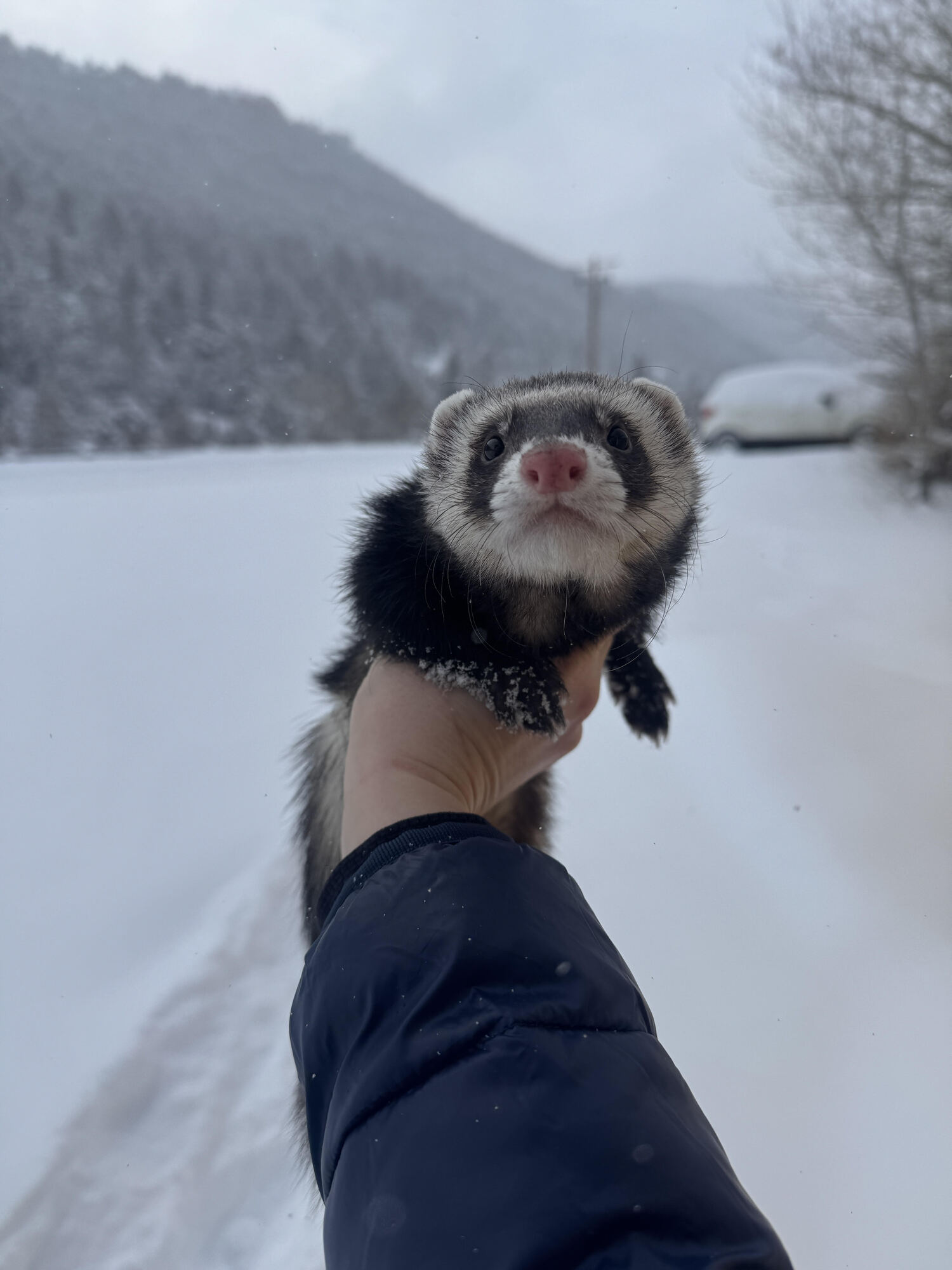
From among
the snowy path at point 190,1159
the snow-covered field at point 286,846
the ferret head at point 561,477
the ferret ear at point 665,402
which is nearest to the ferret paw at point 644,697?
the snow-covered field at point 286,846

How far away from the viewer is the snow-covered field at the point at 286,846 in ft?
3.87

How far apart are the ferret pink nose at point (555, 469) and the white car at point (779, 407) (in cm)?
133

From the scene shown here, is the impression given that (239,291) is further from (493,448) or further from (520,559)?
(520,559)

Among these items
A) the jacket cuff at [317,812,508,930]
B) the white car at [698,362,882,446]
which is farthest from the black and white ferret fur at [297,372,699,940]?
the white car at [698,362,882,446]

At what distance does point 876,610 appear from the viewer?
156 cm

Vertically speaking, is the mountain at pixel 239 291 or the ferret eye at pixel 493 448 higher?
the mountain at pixel 239 291

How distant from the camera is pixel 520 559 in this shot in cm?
112

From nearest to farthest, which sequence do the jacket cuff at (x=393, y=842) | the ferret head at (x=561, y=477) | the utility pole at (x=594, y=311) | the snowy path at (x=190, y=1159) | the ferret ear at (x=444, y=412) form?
the jacket cuff at (x=393, y=842)
the ferret head at (x=561, y=477)
the snowy path at (x=190, y=1159)
the ferret ear at (x=444, y=412)
the utility pole at (x=594, y=311)

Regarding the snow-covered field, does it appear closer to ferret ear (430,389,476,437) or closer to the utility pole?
ferret ear (430,389,476,437)

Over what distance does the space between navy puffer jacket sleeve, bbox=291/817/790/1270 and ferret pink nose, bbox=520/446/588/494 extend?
1.59 feet

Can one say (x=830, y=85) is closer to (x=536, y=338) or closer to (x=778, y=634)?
(x=536, y=338)

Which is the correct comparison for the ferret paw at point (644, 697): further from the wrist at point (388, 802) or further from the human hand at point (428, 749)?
the wrist at point (388, 802)

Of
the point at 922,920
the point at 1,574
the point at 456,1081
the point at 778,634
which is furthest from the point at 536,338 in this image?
the point at 456,1081

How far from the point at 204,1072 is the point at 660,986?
98 cm
